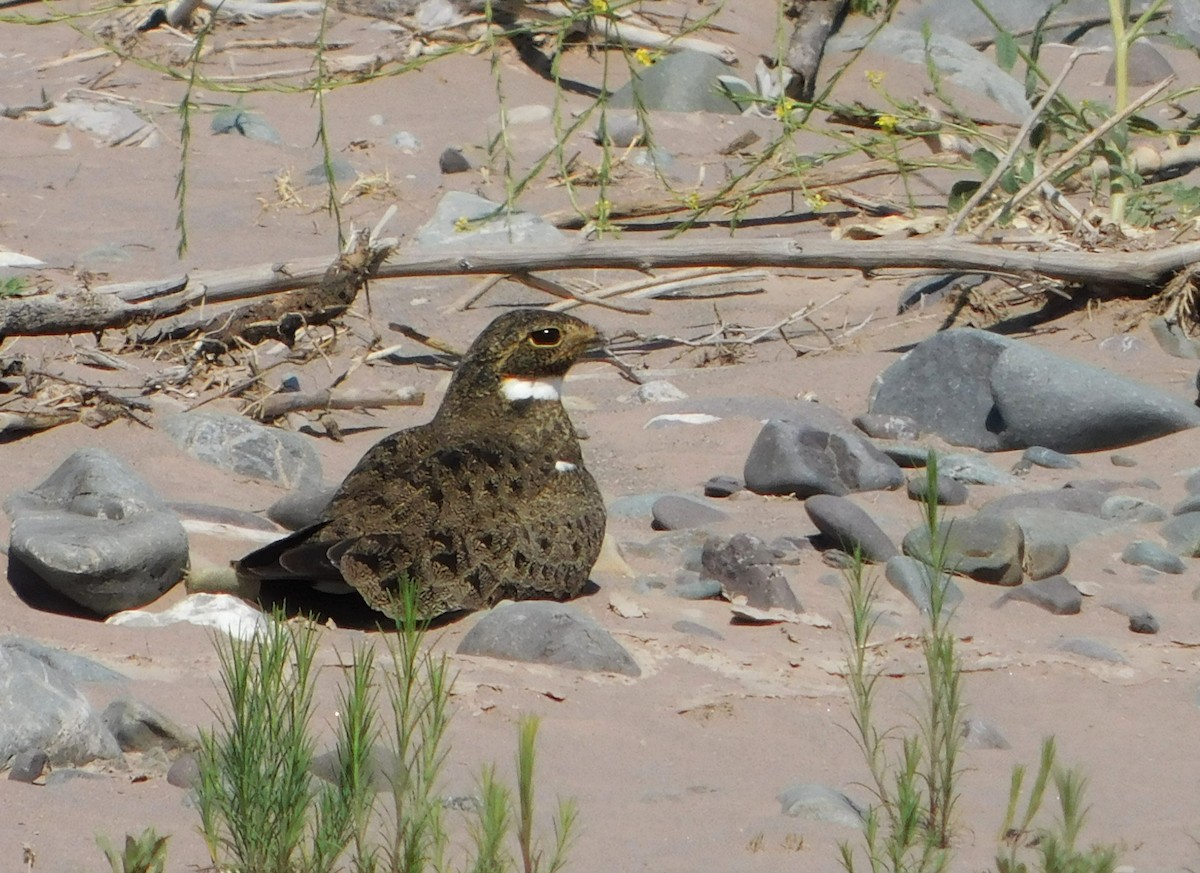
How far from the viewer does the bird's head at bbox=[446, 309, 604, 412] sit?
5078 millimetres

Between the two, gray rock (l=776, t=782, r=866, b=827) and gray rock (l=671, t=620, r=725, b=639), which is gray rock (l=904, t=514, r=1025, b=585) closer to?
gray rock (l=671, t=620, r=725, b=639)

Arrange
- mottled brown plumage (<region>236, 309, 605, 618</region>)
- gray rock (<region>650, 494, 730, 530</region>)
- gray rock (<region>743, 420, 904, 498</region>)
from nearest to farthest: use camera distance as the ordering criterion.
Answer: mottled brown plumage (<region>236, 309, 605, 618</region>) < gray rock (<region>650, 494, 730, 530</region>) < gray rock (<region>743, 420, 904, 498</region>)

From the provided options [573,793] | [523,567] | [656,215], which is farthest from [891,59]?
[573,793]

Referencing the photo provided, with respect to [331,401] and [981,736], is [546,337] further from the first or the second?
[981,736]

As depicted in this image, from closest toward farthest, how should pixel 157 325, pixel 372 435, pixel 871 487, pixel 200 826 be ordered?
1. pixel 200 826
2. pixel 871 487
3. pixel 372 435
4. pixel 157 325

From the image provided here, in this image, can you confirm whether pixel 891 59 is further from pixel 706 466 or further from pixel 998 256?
pixel 706 466

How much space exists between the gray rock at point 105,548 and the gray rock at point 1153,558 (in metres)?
2.78

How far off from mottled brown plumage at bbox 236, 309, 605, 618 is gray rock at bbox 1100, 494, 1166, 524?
5.80 ft

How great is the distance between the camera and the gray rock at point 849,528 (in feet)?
16.4

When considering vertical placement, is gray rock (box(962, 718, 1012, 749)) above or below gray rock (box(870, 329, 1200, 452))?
above

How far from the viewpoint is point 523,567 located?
4.44 meters

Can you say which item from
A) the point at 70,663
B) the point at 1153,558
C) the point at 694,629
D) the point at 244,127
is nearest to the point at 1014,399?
the point at 1153,558

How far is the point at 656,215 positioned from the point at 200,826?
6.84 m

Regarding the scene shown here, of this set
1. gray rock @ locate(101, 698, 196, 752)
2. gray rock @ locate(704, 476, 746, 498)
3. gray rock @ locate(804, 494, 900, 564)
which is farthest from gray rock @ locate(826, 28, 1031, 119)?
gray rock @ locate(101, 698, 196, 752)
